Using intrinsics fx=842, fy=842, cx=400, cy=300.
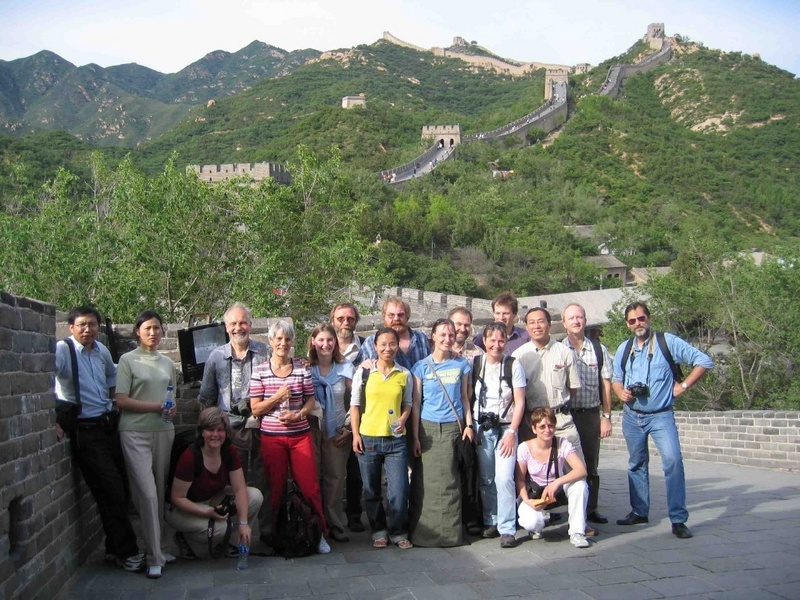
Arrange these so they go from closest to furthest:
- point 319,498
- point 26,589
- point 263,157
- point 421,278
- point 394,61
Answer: point 26,589
point 319,498
point 421,278
point 263,157
point 394,61

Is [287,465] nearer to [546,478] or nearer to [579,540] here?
[546,478]

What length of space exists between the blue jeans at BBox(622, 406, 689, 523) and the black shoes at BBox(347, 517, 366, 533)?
6.76 feet

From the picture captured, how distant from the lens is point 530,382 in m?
6.16

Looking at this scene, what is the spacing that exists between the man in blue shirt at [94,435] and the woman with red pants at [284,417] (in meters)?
0.94

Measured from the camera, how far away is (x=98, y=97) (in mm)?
140250

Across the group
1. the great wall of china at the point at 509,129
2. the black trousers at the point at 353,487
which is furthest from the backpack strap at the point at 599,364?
the great wall of china at the point at 509,129

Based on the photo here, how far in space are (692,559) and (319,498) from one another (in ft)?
8.09

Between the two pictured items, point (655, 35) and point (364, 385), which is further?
point (655, 35)

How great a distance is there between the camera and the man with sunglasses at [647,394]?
6117mm

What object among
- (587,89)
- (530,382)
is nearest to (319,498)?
(530,382)

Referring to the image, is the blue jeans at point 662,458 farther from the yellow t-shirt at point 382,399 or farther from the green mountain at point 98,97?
the green mountain at point 98,97

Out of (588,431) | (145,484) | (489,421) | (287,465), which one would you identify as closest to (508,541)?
(489,421)

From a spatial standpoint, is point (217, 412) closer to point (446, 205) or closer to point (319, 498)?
point (319, 498)

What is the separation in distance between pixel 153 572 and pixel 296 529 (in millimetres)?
955
